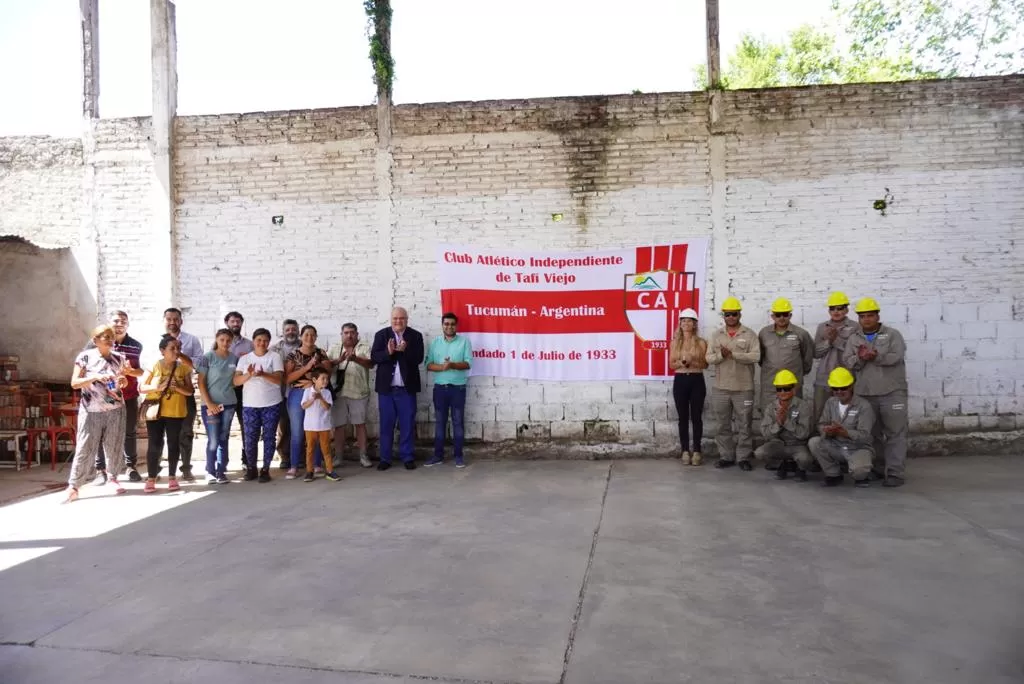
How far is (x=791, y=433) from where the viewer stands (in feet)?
24.2

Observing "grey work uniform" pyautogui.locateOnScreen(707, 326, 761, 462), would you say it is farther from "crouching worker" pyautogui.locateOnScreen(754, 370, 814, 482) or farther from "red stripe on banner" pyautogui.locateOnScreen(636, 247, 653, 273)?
"red stripe on banner" pyautogui.locateOnScreen(636, 247, 653, 273)

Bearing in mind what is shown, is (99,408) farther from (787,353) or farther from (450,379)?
(787,353)

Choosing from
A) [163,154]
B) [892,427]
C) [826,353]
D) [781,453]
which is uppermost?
[163,154]

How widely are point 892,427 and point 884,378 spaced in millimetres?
492

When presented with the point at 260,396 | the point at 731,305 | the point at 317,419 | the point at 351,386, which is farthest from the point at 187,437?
the point at 731,305

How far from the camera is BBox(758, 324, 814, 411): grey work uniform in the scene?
7969mm

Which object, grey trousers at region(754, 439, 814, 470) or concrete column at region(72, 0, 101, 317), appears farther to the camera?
concrete column at region(72, 0, 101, 317)

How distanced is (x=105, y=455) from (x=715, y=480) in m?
6.44

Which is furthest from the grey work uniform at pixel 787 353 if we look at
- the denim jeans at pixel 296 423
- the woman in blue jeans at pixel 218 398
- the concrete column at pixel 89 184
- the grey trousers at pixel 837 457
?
the concrete column at pixel 89 184

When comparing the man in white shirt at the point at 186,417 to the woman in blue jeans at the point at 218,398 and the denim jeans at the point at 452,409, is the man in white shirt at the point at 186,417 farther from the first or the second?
the denim jeans at the point at 452,409

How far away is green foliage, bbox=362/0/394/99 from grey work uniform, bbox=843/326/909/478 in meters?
6.33

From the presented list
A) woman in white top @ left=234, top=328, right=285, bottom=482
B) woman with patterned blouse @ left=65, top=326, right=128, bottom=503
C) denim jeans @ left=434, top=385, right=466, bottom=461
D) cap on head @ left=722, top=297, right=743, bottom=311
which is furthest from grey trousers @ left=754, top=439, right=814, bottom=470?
woman with patterned blouse @ left=65, top=326, right=128, bottom=503

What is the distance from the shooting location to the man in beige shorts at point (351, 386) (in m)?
8.49

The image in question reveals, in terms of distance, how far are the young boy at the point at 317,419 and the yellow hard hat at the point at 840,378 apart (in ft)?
17.3
